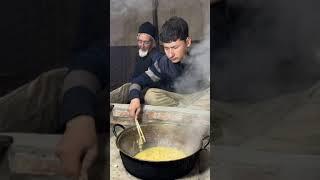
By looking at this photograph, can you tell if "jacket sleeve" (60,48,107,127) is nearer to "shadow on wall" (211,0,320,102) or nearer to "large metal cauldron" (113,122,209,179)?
"large metal cauldron" (113,122,209,179)

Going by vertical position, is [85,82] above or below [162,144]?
above

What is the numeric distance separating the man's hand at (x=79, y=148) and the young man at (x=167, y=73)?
11cm

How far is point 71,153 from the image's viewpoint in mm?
946

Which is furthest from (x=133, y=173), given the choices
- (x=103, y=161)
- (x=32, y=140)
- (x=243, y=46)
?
(x=243, y=46)

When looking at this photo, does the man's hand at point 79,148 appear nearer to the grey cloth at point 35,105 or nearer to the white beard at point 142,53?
the grey cloth at point 35,105

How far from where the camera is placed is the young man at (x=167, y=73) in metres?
0.90

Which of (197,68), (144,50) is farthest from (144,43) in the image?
(197,68)

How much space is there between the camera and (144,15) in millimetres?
911

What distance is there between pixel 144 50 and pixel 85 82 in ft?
0.52

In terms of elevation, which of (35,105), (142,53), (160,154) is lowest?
(160,154)

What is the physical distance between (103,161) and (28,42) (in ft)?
1.07

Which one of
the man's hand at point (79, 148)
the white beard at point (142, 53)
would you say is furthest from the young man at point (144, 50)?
the man's hand at point (79, 148)

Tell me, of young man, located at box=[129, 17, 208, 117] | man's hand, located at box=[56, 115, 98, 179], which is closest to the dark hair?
young man, located at box=[129, 17, 208, 117]

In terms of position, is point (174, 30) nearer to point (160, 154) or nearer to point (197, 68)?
A: point (197, 68)
